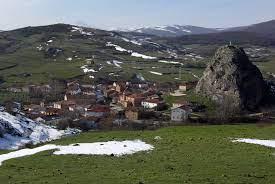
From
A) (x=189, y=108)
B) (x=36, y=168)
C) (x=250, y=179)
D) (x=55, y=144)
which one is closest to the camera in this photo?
(x=250, y=179)

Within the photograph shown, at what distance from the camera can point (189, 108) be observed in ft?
378

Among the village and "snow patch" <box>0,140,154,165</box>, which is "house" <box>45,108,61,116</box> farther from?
"snow patch" <box>0,140,154,165</box>

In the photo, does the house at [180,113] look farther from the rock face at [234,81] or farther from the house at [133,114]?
the rock face at [234,81]

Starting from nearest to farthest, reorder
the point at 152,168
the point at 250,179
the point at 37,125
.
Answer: the point at 250,179, the point at 152,168, the point at 37,125

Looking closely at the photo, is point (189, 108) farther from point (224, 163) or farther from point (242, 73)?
point (224, 163)

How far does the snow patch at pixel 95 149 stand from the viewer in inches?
1442

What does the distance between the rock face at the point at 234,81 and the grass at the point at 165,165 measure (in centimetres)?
7802

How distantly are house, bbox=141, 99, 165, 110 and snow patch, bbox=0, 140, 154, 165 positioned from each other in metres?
88.0

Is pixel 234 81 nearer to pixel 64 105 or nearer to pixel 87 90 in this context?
pixel 64 105

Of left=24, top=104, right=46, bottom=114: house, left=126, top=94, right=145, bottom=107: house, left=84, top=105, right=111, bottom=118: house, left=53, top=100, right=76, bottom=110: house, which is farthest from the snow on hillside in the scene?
left=126, top=94, right=145, bottom=107: house

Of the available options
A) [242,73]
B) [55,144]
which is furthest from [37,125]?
[242,73]

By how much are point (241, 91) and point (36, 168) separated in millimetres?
93009

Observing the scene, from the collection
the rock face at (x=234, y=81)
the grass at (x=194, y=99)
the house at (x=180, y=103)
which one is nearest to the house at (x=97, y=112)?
the grass at (x=194, y=99)

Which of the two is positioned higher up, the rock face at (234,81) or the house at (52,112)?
the rock face at (234,81)
